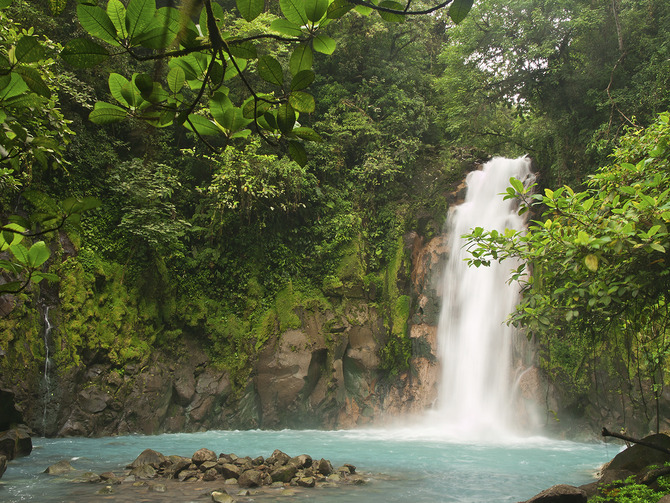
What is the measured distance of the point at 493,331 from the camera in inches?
438

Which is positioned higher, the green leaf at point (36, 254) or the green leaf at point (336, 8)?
the green leaf at point (336, 8)

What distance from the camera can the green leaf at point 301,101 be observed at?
1.08 metres

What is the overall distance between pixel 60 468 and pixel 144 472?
1.11 meters

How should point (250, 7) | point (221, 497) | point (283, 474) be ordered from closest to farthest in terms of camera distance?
point (250, 7) → point (221, 497) → point (283, 474)

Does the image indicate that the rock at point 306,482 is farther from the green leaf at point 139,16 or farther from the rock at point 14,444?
the green leaf at point 139,16

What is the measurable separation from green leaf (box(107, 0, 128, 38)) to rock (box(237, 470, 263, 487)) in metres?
5.78

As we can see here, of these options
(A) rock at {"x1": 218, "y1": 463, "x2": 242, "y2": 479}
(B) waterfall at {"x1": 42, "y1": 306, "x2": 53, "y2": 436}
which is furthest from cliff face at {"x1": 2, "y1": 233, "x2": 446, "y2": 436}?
(A) rock at {"x1": 218, "y1": 463, "x2": 242, "y2": 479}

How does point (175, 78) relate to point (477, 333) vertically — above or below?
above

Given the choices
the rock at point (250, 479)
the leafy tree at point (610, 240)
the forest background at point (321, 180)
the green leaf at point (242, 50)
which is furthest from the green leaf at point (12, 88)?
the forest background at point (321, 180)

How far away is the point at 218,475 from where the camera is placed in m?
6.04

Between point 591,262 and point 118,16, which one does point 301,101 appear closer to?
point 118,16

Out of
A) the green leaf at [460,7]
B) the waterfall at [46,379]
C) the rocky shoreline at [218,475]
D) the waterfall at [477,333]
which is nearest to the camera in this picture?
the green leaf at [460,7]

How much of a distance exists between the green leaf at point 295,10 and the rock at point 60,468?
6.74 metres

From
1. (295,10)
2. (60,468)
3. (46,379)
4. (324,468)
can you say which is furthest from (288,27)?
(46,379)
